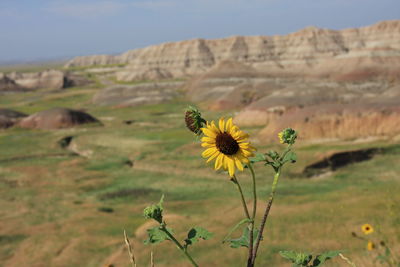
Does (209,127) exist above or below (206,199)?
above

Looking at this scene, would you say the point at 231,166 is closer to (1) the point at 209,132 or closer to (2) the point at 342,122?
(1) the point at 209,132

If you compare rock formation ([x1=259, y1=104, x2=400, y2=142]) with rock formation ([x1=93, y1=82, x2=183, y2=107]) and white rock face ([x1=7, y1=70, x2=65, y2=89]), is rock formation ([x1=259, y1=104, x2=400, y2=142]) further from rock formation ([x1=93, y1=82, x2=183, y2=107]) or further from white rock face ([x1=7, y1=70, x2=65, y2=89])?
white rock face ([x1=7, y1=70, x2=65, y2=89])

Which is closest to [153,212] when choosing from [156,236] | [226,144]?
[156,236]

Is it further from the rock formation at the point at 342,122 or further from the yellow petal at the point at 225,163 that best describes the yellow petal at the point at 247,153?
the rock formation at the point at 342,122

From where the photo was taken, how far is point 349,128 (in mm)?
44000

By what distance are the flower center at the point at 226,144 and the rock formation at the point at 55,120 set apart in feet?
217

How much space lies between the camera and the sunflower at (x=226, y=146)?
335 centimetres

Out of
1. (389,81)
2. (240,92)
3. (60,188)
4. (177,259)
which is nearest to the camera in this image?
(177,259)

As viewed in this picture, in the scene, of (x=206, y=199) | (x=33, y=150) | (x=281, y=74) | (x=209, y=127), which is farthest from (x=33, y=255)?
(x=281, y=74)

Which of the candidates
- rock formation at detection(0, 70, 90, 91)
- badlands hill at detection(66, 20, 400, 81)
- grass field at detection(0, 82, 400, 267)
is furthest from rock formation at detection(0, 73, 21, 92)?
grass field at detection(0, 82, 400, 267)

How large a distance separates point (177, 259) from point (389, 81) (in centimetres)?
7076

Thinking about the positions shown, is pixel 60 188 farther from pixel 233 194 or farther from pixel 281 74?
pixel 281 74

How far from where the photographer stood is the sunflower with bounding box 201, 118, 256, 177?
335 centimetres

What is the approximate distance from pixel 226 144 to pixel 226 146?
0.06 feet
